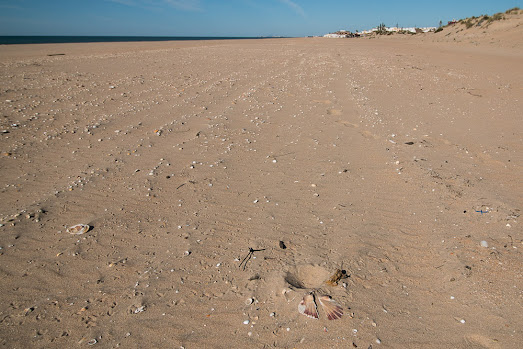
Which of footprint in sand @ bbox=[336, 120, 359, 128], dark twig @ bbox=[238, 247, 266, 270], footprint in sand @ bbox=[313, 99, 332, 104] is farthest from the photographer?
footprint in sand @ bbox=[313, 99, 332, 104]

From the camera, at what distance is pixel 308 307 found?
2.84 m

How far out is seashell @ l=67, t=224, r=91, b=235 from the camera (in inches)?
149

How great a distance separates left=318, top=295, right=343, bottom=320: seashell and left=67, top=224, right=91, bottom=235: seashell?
2.86 meters

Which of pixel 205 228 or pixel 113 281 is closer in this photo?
pixel 113 281

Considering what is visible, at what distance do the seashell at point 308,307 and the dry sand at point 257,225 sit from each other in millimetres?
78

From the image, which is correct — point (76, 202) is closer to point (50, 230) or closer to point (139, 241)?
point (50, 230)


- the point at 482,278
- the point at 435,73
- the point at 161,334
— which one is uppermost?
the point at 435,73

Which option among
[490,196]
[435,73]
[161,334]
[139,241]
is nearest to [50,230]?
[139,241]

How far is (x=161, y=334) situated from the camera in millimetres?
2619

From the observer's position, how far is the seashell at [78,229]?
3.80 meters

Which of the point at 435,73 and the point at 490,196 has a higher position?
the point at 435,73

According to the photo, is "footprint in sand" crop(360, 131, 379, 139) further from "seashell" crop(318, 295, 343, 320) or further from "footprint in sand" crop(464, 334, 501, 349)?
"footprint in sand" crop(464, 334, 501, 349)

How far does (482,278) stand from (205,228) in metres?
3.00

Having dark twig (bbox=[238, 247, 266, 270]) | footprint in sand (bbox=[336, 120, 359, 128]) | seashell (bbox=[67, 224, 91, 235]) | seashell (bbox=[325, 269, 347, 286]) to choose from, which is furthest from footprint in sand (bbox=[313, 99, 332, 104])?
seashell (bbox=[67, 224, 91, 235])
